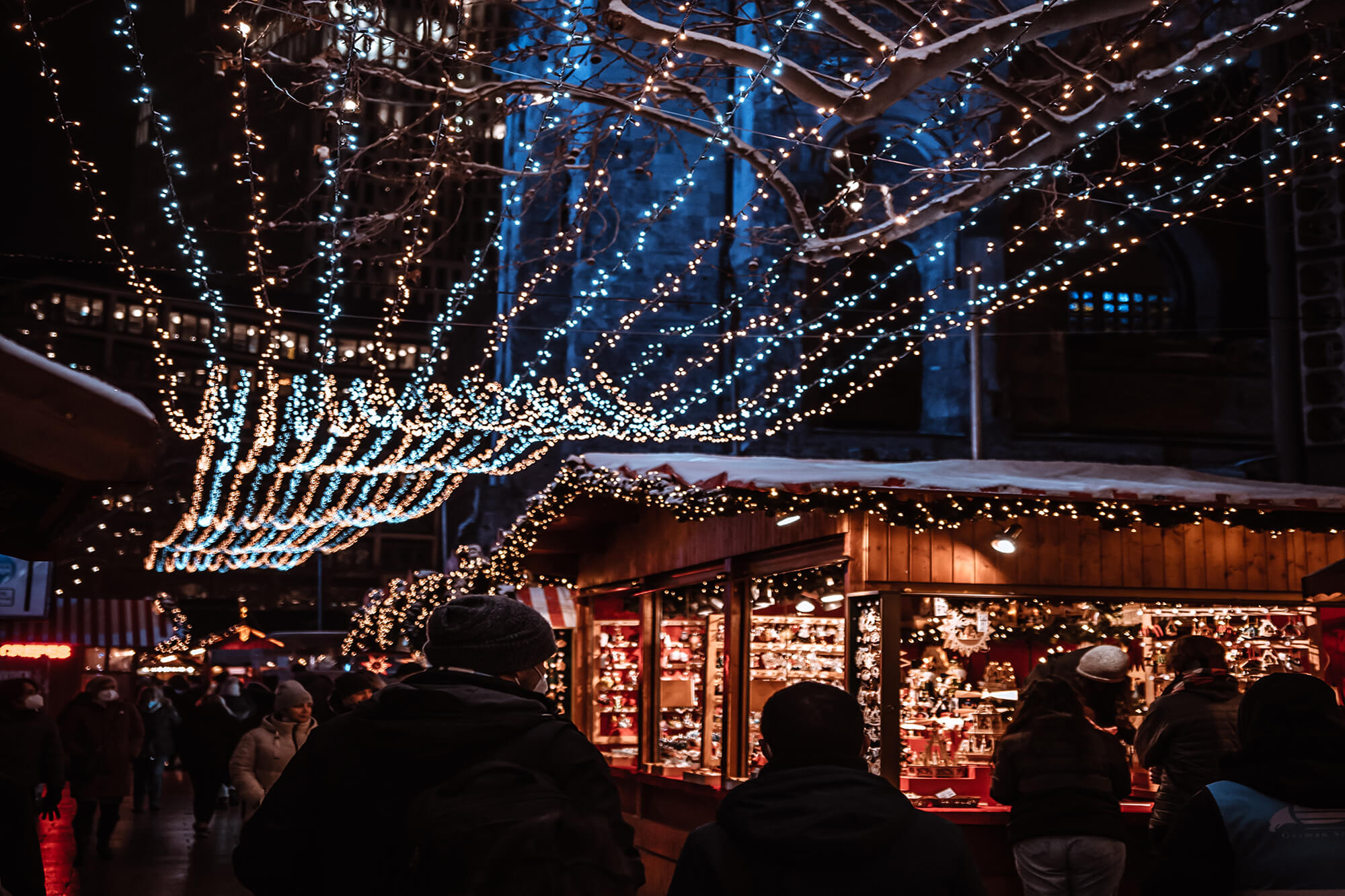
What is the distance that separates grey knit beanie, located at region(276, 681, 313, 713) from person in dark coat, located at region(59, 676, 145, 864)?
3901 millimetres

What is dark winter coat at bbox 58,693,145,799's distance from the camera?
12258mm

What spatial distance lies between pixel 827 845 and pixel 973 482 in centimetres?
607

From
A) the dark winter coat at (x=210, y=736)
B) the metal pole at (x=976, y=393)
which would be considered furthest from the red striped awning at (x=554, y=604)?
the metal pole at (x=976, y=393)

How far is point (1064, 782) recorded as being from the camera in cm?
613

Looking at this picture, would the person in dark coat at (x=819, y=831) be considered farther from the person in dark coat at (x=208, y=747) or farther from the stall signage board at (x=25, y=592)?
the stall signage board at (x=25, y=592)

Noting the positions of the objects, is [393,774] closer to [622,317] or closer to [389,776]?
[389,776]

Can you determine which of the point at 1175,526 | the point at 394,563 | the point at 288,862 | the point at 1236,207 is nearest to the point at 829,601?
the point at 1175,526

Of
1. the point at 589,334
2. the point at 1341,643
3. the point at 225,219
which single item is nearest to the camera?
the point at 1341,643

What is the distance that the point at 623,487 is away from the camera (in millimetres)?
10164

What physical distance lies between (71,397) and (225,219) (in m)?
75.8

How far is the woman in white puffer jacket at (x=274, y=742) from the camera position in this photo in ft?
29.2

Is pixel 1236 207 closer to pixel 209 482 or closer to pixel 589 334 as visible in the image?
pixel 589 334

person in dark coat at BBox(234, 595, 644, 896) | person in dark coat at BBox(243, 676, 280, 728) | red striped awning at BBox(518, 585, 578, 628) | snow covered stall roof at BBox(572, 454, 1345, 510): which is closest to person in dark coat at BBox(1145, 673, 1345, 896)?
person in dark coat at BBox(234, 595, 644, 896)

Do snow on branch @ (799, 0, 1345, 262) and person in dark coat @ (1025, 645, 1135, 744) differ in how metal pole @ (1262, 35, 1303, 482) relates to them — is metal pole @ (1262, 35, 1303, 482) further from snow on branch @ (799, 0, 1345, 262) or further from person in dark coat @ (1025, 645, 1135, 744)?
person in dark coat @ (1025, 645, 1135, 744)
